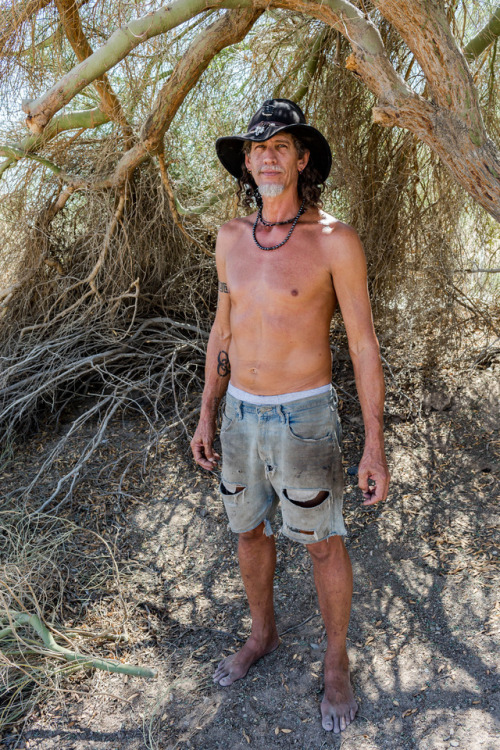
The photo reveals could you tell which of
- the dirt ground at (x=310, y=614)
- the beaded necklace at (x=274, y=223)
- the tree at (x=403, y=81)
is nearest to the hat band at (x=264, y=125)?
the beaded necklace at (x=274, y=223)

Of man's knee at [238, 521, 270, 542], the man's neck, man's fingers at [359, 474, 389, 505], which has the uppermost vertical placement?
the man's neck

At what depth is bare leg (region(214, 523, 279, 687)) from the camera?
7.91 feet

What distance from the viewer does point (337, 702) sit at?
227 centimetres

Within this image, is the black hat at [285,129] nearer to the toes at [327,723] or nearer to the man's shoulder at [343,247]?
the man's shoulder at [343,247]

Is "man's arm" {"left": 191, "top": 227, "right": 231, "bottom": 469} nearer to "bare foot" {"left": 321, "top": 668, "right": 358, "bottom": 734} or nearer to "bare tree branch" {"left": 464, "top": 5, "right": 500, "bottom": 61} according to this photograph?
"bare foot" {"left": 321, "top": 668, "right": 358, "bottom": 734}

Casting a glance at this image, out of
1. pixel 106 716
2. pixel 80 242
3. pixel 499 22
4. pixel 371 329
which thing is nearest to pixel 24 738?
pixel 106 716

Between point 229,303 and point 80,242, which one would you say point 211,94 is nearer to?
point 80,242

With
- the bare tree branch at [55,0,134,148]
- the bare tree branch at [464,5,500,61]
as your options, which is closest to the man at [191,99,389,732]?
the bare tree branch at [55,0,134,148]

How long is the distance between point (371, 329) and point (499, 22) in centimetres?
233

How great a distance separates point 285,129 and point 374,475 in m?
1.23

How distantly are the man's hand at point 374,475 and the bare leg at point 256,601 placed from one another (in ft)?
1.63

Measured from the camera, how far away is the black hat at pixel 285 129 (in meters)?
2.18

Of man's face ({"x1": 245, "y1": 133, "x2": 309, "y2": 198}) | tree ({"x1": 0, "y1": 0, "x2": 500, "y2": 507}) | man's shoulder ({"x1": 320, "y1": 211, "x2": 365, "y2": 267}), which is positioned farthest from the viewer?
tree ({"x1": 0, "y1": 0, "x2": 500, "y2": 507})

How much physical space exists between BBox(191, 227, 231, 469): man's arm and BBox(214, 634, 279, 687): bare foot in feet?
2.54
